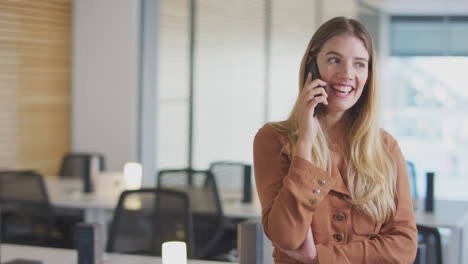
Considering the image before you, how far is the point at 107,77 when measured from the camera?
24.9 feet

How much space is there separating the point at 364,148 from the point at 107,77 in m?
5.69

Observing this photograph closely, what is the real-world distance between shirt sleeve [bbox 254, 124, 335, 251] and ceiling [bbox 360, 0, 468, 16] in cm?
545

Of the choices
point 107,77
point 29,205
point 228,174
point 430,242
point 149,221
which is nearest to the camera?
point 430,242

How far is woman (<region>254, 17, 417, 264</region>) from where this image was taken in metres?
2.09

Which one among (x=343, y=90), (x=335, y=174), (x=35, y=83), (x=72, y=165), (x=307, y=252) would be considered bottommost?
(x=72, y=165)

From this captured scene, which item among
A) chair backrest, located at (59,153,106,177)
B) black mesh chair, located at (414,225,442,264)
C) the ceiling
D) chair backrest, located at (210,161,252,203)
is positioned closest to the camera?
black mesh chair, located at (414,225,442,264)

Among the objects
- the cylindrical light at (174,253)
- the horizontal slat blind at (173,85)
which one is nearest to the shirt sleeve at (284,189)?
the cylindrical light at (174,253)

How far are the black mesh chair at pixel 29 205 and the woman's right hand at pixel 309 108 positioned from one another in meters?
3.31

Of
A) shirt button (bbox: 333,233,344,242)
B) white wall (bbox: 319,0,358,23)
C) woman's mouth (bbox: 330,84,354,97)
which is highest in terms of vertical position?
white wall (bbox: 319,0,358,23)

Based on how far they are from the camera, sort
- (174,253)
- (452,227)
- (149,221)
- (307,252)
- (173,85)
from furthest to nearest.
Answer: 1. (173,85)
2. (452,227)
3. (149,221)
4. (174,253)
5. (307,252)

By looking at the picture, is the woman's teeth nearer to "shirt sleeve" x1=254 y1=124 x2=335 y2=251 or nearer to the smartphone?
the smartphone

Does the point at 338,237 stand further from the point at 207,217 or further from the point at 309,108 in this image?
the point at 207,217

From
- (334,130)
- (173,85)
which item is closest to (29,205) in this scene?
(173,85)

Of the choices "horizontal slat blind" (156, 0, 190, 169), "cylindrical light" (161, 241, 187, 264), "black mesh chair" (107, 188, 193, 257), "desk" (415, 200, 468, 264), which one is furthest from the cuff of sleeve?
"horizontal slat blind" (156, 0, 190, 169)
